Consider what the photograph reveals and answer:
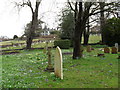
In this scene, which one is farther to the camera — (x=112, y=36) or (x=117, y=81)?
(x=112, y=36)

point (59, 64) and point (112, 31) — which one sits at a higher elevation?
point (112, 31)

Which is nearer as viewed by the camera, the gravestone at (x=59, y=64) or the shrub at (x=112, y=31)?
the gravestone at (x=59, y=64)

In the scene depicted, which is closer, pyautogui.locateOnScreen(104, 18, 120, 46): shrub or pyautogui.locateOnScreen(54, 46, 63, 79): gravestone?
pyautogui.locateOnScreen(54, 46, 63, 79): gravestone

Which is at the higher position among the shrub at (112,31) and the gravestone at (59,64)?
the shrub at (112,31)

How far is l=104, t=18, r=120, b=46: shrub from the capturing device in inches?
1161

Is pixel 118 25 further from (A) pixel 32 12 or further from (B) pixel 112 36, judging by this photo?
(A) pixel 32 12

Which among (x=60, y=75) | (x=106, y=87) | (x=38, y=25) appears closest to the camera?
(x=106, y=87)

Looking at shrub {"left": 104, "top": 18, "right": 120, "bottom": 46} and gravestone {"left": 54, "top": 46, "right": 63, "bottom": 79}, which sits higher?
shrub {"left": 104, "top": 18, "right": 120, "bottom": 46}

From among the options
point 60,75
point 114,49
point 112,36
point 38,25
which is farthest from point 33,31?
point 60,75

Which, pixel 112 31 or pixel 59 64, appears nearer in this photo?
pixel 59 64

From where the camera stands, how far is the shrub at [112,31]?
96.8ft

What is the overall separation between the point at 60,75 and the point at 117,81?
236 cm

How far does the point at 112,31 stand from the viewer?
29766 millimetres

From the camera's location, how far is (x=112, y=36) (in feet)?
98.6
